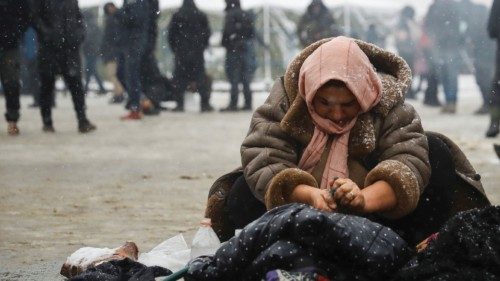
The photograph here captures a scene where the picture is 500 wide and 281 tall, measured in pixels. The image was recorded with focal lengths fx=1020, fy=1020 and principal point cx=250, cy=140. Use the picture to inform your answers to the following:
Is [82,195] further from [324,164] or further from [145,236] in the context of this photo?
[324,164]

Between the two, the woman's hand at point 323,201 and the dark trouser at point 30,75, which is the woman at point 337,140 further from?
the dark trouser at point 30,75

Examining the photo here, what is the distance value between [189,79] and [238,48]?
114 cm

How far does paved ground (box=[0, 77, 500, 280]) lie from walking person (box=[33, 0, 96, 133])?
39 cm

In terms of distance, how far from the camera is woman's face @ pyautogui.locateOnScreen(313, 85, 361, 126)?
3.42m

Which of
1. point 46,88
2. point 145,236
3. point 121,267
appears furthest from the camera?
point 46,88

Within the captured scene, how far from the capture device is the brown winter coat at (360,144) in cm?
344

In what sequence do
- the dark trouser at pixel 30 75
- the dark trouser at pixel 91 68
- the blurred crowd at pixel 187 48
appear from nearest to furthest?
1. the blurred crowd at pixel 187 48
2. the dark trouser at pixel 30 75
3. the dark trouser at pixel 91 68

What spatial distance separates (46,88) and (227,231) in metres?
6.99

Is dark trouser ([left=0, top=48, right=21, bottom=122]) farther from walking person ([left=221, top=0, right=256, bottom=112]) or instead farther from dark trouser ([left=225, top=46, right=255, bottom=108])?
dark trouser ([left=225, top=46, right=255, bottom=108])

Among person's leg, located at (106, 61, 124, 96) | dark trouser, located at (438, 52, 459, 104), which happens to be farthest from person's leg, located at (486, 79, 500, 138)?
person's leg, located at (106, 61, 124, 96)

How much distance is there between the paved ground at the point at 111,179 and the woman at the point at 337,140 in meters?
1.01

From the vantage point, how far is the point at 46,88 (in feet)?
34.5

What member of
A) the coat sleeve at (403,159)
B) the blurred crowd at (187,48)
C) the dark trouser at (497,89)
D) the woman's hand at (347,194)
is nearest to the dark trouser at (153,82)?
the blurred crowd at (187,48)

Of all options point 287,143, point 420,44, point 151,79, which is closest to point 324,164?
point 287,143
